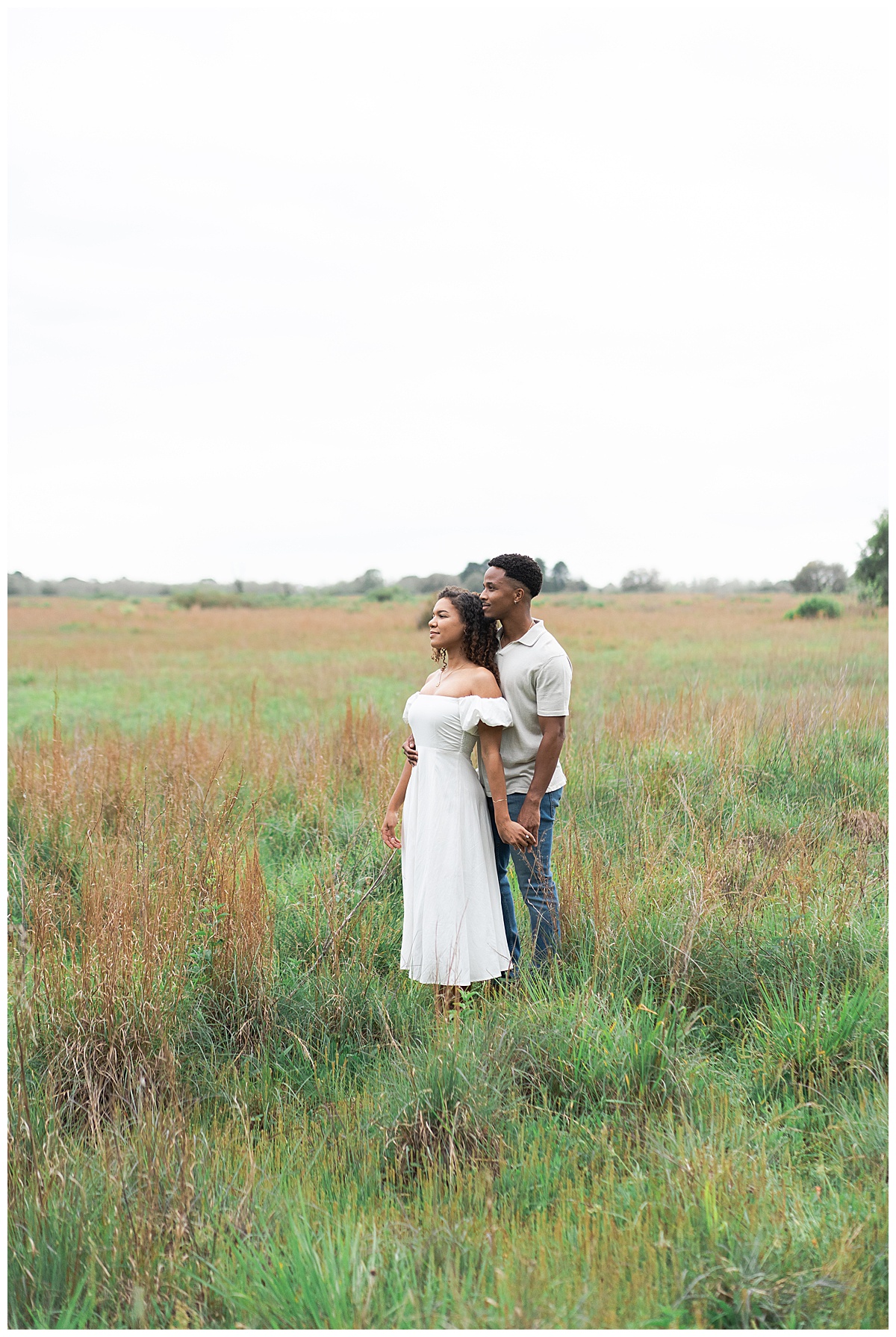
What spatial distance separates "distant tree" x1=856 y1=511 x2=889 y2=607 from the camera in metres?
37.7

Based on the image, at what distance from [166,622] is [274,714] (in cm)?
2807

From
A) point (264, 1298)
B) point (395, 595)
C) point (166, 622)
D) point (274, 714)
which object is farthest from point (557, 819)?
point (395, 595)

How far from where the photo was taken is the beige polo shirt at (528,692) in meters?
3.76

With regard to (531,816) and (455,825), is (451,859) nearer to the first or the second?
(455,825)

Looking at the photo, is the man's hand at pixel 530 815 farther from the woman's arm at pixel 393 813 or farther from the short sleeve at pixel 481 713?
the woman's arm at pixel 393 813

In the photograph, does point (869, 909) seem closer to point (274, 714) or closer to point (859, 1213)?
point (859, 1213)

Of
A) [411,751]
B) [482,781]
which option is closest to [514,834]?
[482,781]

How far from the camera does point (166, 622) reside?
3791cm

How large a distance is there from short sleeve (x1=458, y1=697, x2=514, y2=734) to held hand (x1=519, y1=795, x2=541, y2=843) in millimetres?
412

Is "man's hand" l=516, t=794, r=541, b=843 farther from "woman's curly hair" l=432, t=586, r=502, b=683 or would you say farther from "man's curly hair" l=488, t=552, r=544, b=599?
"man's curly hair" l=488, t=552, r=544, b=599

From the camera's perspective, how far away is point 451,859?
3.64 metres

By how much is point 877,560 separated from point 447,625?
41120 mm

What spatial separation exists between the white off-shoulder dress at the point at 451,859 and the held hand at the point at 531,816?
19cm

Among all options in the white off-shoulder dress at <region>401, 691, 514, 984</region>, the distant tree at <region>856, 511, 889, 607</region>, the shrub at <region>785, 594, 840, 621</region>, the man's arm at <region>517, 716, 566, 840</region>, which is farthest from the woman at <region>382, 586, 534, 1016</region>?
the distant tree at <region>856, 511, 889, 607</region>
